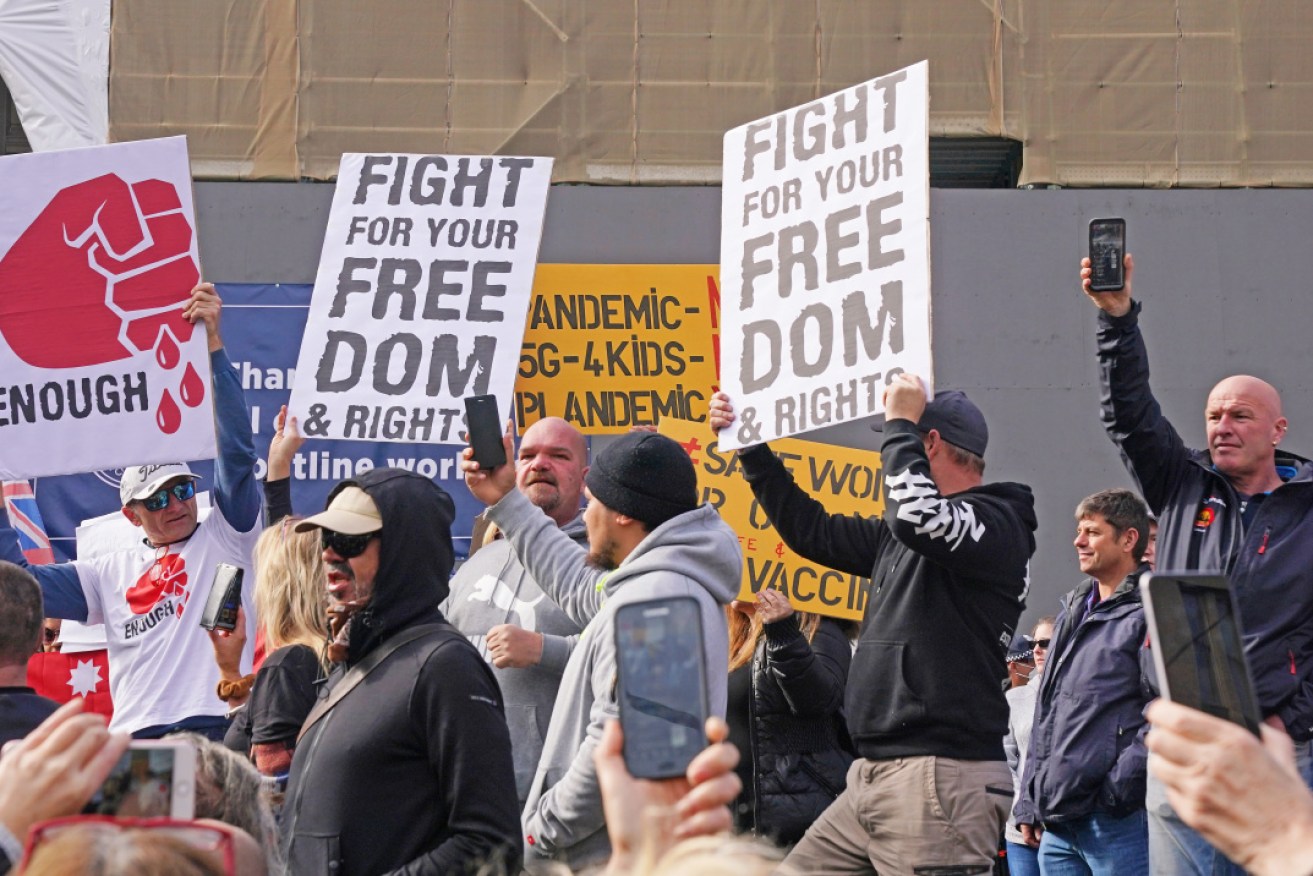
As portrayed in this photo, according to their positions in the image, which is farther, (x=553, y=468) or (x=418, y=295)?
(x=418, y=295)

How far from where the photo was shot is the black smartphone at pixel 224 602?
4523 millimetres

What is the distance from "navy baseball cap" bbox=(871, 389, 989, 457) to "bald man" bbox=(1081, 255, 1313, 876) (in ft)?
1.18

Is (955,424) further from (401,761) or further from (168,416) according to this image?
(168,416)

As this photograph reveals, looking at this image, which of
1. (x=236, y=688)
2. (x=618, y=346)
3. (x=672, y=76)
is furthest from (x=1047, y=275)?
(x=236, y=688)

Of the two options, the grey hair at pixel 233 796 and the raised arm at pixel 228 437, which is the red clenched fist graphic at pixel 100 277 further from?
the grey hair at pixel 233 796

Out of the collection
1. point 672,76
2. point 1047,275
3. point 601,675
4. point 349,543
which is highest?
point 672,76

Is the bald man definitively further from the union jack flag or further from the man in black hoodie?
the union jack flag

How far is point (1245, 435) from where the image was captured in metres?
4.67

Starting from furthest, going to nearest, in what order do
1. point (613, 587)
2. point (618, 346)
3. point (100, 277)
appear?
point (618, 346) < point (100, 277) < point (613, 587)

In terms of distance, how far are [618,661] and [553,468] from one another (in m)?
3.42

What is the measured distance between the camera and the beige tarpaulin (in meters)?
13.3

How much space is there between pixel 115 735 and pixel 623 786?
837mm

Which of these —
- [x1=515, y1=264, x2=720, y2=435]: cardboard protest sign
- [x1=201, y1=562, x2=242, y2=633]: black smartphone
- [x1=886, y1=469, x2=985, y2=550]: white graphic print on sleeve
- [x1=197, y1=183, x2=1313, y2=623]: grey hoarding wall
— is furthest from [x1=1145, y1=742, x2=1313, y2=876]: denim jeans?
[x1=197, y1=183, x2=1313, y2=623]: grey hoarding wall

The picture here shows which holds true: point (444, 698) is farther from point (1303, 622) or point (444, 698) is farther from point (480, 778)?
point (1303, 622)
